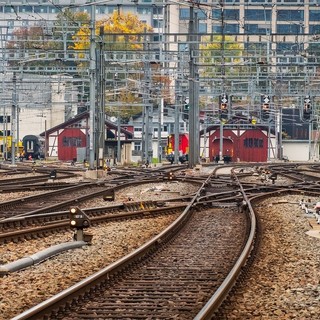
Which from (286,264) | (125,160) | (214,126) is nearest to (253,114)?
(214,126)

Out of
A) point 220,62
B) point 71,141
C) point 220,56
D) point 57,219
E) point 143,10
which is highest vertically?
point 143,10

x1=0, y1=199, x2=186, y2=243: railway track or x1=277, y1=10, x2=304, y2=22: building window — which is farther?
x1=277, y1=10, x2=304, y2=22: building window

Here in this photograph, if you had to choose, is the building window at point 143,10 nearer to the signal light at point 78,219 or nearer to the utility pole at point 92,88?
the utility pole at point 92,88

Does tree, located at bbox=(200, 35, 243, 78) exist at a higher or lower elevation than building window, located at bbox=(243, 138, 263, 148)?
higher

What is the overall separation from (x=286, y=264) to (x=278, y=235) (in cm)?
421

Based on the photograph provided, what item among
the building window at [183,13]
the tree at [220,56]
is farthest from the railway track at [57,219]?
the building window at [183,13]

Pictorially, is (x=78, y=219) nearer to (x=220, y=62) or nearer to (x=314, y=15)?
(x=220, y=62)

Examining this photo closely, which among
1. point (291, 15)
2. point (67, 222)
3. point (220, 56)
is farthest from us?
point (291, 15)

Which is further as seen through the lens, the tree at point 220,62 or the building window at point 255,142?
the building window at point 255,142

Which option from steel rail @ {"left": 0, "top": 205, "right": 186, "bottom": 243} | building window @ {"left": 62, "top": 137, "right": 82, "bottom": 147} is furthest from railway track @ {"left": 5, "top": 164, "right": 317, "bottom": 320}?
building window @ {"left": 62, "top": 137, "right": 82, "bottom": 147}

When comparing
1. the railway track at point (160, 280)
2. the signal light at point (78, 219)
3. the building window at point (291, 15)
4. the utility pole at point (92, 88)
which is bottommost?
the railway track at point (160, 280)

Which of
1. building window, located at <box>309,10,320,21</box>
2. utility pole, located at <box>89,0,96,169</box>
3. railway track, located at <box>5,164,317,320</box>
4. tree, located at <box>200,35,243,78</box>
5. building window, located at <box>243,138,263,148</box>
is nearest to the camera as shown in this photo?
railway track, located at <box>5,164,317,320</box>

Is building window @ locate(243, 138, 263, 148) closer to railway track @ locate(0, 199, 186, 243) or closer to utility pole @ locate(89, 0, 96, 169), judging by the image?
utility pole @ locate(89, 0, 96, 169)

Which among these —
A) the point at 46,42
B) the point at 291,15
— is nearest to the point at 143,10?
the point at 291,15
